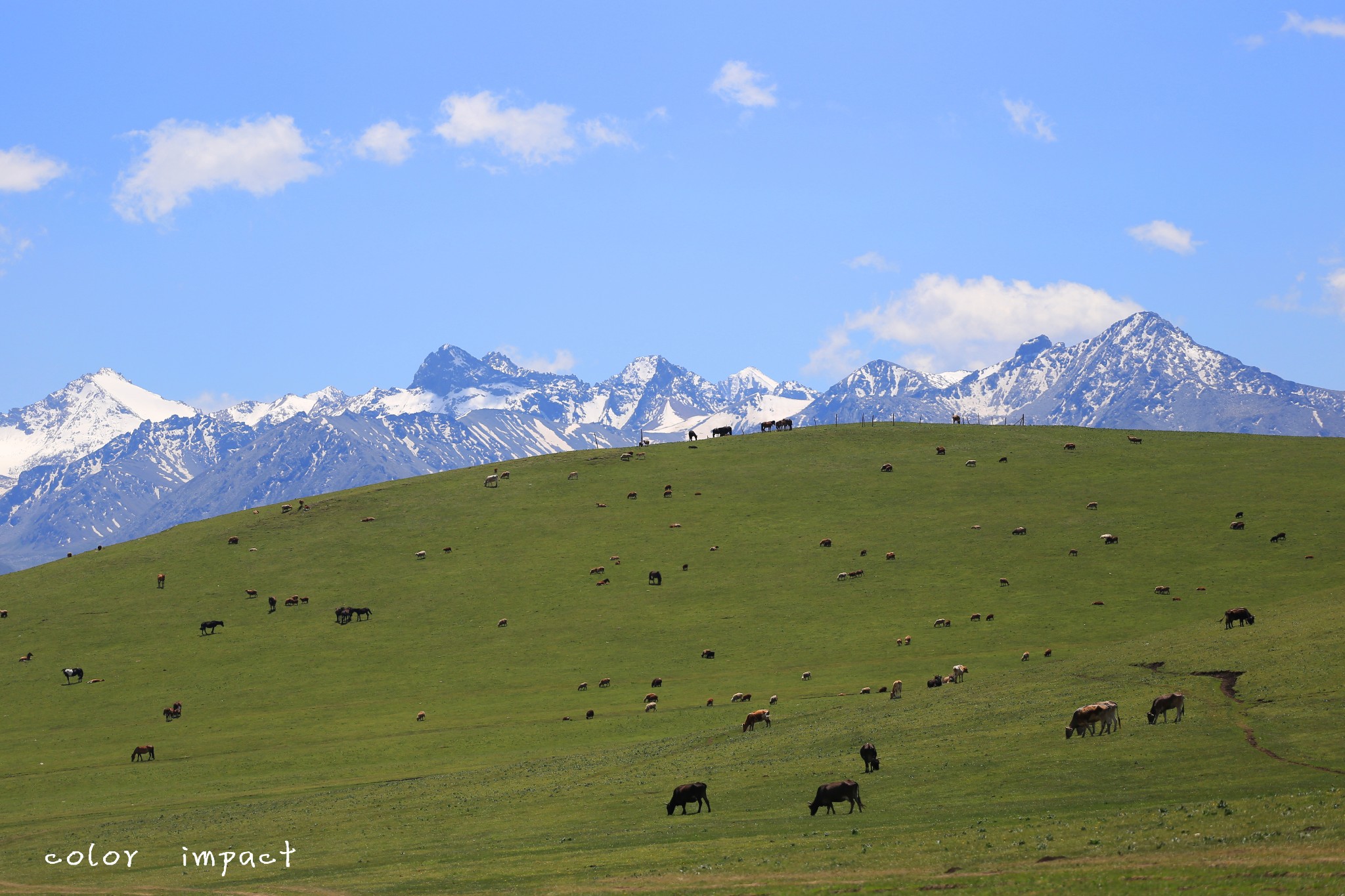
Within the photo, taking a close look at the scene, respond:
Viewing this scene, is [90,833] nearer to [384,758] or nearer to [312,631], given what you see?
[384,758]

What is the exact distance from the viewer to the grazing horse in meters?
42.3

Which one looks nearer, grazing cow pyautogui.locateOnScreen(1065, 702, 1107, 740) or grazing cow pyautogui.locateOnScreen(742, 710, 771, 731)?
grazing cow pyautogui.locateOnScreen(1065, 702, 1107, 740)

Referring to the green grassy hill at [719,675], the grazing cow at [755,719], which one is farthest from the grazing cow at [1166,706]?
the grazing cow at [755,719]

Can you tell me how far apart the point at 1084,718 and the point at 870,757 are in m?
8.91

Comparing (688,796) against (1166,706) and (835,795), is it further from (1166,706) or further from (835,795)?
(1166,706)

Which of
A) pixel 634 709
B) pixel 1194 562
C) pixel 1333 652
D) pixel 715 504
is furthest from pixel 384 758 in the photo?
pixel 1194 562

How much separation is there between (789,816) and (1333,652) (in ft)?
93.1

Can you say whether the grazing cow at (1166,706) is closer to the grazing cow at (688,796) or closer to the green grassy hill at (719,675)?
the green grassy hill at (719,675)

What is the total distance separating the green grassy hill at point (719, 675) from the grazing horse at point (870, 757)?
66 cm

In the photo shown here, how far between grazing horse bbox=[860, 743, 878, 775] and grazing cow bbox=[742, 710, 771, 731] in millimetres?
14658

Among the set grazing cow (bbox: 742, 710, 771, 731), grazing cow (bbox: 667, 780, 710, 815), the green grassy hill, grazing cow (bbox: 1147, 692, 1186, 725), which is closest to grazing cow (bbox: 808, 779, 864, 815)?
the green grassy hill

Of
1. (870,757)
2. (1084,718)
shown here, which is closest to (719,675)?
(870,757)

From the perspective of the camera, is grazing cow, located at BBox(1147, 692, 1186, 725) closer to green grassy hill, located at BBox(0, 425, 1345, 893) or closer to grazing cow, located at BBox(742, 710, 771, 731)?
green grassy hill, located at BBox(0, 425, 1345, 893)

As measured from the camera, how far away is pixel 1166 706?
43188mm
